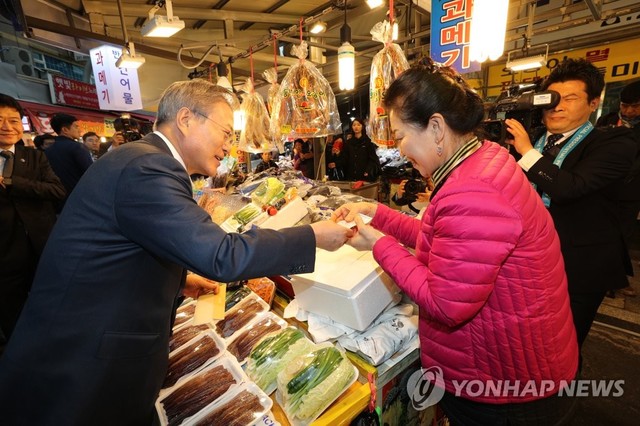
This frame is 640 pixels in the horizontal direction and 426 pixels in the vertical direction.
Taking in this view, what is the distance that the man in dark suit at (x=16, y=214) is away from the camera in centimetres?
273

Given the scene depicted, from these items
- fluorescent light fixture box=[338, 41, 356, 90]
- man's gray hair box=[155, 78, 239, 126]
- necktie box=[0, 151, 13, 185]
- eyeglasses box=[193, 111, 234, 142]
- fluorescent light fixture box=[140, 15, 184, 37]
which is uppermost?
fluorescent light fixture box=[140, 15, 184, 37]

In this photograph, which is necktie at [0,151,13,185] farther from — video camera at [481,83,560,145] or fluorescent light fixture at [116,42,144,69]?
video camera at [481,83,560,145]

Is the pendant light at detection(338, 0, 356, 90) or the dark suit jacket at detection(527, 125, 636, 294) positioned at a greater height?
the pendant light at detection(338, 0, 356, 90)

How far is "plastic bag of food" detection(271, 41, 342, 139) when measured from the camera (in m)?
2.77

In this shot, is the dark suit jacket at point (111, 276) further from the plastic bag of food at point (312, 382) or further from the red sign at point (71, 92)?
the red sign at point (71, 92)

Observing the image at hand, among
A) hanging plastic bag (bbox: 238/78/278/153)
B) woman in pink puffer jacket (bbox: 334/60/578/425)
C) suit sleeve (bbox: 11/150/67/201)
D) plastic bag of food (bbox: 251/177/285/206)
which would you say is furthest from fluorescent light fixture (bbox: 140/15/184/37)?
woman in pink puffer jacket (bbox: 334/60/578/425)

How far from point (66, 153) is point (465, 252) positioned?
5.12 m

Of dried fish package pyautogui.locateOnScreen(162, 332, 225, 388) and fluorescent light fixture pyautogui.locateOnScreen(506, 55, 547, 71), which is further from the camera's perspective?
fluorescent light fixture pyautogui.locateOnScreen(506, 55, 547, 71)

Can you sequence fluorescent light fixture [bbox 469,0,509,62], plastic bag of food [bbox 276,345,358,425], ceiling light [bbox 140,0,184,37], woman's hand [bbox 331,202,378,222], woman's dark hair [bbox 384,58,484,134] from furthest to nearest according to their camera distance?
1. ceiling light [bbox 140,0,184,37]
2. fluorescent light fixture [bbox 469,0,509,62]
3. woman's hand [bbox 331,202,378,222]
4. plastic bag of food [bbox 276,345,358,425]
5. woman's dark hair [bbox 384,58,484,134]

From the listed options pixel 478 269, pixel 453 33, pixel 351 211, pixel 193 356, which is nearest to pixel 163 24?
pixel 453 33

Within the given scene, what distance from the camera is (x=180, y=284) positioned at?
1340 millimetres

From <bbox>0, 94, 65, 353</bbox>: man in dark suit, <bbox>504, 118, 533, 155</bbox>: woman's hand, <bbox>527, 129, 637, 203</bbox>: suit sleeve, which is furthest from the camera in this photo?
<bbox>0, 94, 65, 353</bbox>: man in dark suit

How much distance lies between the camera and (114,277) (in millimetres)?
1079

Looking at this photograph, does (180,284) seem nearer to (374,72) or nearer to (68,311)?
(68,311)
